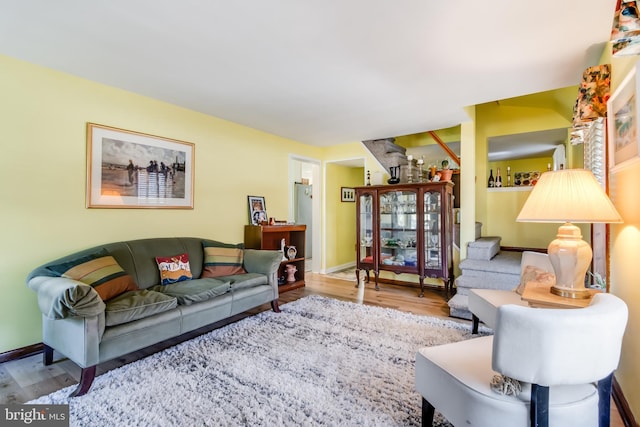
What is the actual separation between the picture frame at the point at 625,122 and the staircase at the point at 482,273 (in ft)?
5.86

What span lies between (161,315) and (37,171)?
1.57 meters

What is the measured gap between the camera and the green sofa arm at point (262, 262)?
10.7 ft

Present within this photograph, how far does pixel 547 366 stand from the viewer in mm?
994

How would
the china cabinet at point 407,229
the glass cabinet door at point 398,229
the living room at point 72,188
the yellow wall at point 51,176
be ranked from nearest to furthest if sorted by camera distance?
the living room at point 72,188 < the yellow wall at point 51,176 < the china cabinet at point 407,229 < the glass cabinet door at point 398,229

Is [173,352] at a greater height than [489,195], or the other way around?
[489,195]

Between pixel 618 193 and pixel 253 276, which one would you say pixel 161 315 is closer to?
pixel 253 276

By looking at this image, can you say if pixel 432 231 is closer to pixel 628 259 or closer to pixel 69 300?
pixel 628 259

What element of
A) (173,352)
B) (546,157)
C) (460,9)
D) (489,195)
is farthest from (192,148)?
(546,157)

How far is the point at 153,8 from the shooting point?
1.73 metres

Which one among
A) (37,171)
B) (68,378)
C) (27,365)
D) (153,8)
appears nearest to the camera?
(153,8)

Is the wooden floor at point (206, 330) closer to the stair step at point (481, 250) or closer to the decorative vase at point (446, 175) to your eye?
the stair step at point (481, 250)

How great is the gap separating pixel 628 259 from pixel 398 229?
2870mm

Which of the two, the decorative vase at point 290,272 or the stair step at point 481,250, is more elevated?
the stair step at point 481,250

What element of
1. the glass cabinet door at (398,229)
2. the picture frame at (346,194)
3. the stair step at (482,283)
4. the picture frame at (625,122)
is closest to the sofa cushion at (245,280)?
the glass cabinet door at (398,229)
